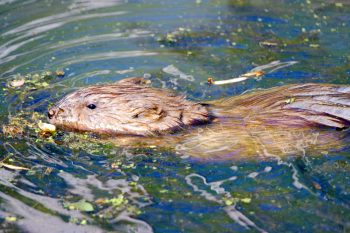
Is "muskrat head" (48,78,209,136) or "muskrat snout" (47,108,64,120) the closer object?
"muskrat head" (48,78,209,136)

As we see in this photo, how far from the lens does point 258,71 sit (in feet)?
23.2

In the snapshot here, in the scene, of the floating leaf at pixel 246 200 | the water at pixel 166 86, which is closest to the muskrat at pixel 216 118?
the water at pixel 166 86

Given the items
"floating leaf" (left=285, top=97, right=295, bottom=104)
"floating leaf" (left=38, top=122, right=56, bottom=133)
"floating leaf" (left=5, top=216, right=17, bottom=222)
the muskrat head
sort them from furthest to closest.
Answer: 1. "floating leaf" (left=38, top=122, right=56, bottom=133)
2. the muskrat head
3. "floating leaf" (left=285, top=97, right=295, bottom=104)
4. "floating leaf" (left=5, top=216, right=17, bottom=222)

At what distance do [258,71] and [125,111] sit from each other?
2.10m

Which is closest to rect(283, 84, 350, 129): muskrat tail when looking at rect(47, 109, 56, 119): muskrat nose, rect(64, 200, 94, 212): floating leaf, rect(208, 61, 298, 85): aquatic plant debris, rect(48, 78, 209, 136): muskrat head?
rect(48, 78, 209, 136): muskrat head

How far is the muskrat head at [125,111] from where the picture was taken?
218 inches

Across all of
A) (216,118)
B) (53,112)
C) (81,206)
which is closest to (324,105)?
(216,118)

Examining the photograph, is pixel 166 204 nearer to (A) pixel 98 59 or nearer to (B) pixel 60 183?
(B) pixel 60 183

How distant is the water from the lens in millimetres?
4477

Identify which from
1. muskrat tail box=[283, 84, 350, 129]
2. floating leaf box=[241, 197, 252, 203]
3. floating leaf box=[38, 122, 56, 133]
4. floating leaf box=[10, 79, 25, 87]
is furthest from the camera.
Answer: floating leaf box=[10, 79, 25, 87]

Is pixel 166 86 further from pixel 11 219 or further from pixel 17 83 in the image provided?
pixel 11 219

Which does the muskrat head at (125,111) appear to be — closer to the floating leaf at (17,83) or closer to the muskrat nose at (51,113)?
the muskrat nose at (51,113)

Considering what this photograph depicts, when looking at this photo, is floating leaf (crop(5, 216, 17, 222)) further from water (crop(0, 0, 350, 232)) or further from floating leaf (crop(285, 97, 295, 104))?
floating leaf (crop(285, 97, 295, 104))

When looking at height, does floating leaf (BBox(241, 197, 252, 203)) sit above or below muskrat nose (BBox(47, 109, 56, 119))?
below
